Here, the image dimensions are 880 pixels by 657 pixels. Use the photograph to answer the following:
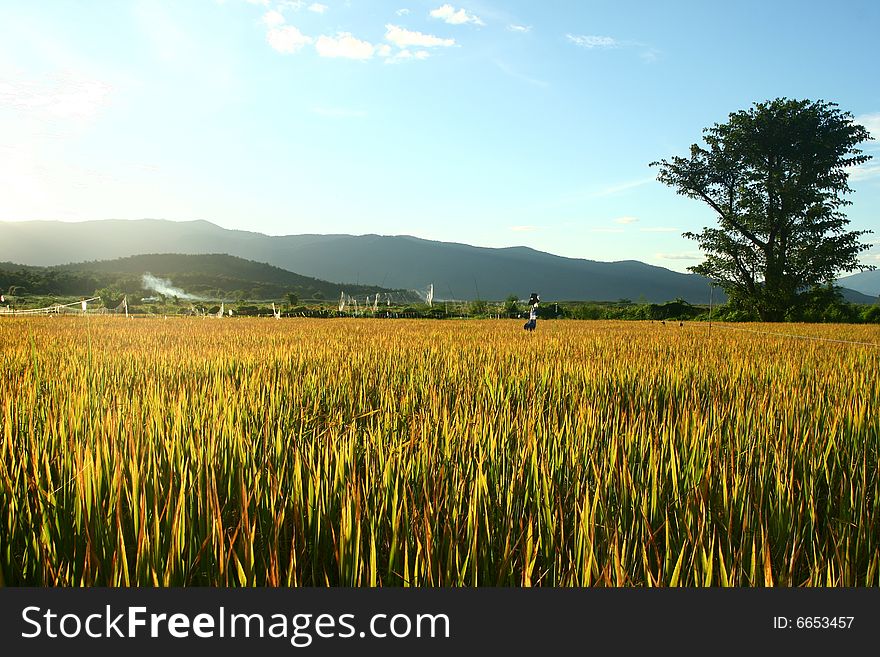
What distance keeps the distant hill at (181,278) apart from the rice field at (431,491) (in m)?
66.7

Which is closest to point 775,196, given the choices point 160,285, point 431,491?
point 431,491

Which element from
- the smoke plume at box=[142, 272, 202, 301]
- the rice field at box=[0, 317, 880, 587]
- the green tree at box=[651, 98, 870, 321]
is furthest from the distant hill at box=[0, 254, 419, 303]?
the rice field at box=[0, 317, 880, 587]

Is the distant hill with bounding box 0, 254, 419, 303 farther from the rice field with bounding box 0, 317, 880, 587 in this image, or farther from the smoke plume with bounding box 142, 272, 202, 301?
the rice field with bounding box 0, 317, 880, 587

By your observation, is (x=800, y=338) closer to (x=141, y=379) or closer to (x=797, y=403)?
(x=797, y=403)

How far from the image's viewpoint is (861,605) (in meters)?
1.16

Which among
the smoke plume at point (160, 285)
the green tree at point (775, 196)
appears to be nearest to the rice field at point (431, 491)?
the green tree at point (775, 196)

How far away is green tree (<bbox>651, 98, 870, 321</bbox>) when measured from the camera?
85.7 ft

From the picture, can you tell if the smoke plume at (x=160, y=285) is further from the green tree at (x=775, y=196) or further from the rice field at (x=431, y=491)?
the rice field at (x=431, y=491)

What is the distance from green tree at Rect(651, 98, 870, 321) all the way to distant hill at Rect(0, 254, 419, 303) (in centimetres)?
4709

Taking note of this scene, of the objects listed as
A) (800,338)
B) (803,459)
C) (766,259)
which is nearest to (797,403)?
(803,459)

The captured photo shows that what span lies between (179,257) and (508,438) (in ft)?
349

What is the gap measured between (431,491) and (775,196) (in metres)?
30.0

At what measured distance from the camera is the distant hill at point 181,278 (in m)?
68.5

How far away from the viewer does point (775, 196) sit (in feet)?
88.5
